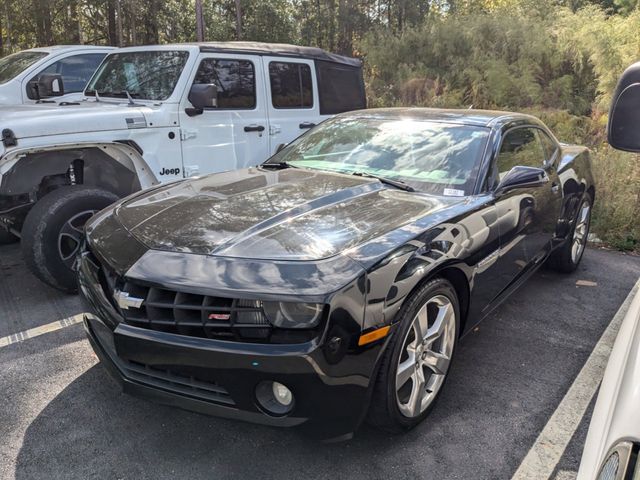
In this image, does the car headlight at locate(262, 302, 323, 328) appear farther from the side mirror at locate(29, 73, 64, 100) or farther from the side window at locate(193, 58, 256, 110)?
the side mirror at locate(29, 73, 64, 100)

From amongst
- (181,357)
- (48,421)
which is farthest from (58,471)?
(181,357)

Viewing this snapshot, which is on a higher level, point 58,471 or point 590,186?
point 590,186

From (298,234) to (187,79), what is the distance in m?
3.09

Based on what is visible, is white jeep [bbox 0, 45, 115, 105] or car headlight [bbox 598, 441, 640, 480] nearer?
car headlight [bbox 598, 441, 640, 480]

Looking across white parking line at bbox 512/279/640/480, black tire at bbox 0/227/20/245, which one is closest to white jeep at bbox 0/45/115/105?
black tire at bbox 0/227/20/245

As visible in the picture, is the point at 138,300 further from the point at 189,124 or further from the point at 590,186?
the point at 590,186

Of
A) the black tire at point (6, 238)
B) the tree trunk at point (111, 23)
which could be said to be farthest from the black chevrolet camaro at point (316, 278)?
the tree trunk at point (111, 23)

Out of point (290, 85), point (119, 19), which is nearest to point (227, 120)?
point (290, 85)

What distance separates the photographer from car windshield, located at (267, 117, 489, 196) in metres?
3.38

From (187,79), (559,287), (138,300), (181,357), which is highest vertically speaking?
(187,79)

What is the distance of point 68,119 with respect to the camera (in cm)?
422

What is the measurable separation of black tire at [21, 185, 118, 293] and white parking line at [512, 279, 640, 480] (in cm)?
351

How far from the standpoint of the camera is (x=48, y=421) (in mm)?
2703

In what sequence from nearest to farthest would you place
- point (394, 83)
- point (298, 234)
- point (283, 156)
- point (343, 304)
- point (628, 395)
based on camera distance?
point (628, 395)
point (343, 304)
point (298, 234)
point (283, 156)
point (394, 83)
